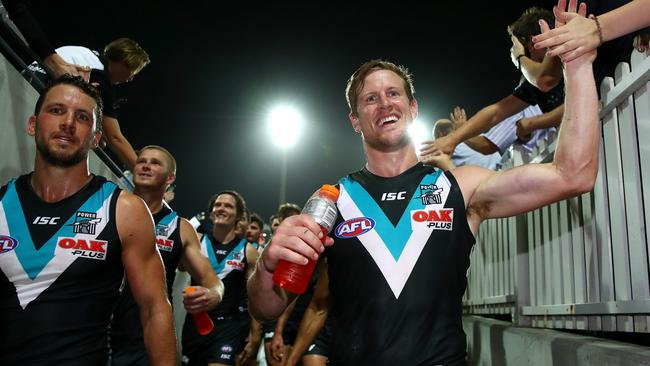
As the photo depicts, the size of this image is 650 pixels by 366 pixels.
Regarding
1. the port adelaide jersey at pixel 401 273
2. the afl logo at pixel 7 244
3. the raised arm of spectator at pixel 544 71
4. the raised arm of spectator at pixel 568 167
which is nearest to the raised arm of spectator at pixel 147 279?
the afl logo at pixel 7 244

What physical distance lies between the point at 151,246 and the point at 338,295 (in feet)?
4.13

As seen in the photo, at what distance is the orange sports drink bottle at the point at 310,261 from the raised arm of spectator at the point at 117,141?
4169mm

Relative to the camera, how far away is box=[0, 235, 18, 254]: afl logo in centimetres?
312

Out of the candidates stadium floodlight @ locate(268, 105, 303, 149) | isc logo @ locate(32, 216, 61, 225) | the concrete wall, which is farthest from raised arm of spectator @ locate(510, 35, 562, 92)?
stadium floodlight @ locate(268, 105, 303, 149)

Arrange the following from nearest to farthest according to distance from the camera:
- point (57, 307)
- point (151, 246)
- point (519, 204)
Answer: point (519, 204), point (57, 307), point (151, 246)

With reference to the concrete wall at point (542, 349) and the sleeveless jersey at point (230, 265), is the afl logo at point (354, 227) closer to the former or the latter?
the concrete wall at point (542, 349)

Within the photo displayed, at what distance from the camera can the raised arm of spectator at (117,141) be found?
5.75 m

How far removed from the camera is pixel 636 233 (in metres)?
2.89

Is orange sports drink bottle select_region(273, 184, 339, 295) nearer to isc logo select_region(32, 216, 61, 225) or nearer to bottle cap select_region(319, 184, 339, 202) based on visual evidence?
bottle cap select_region(319, 184, 339, 202)

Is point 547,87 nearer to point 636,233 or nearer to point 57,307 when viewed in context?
point 636,233

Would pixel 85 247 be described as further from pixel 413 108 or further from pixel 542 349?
pixel 542 349

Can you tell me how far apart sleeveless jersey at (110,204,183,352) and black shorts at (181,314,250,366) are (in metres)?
2.17

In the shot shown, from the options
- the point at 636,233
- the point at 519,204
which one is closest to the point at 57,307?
the point at 519,204

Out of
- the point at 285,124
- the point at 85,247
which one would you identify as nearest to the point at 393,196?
the point at 85,247
